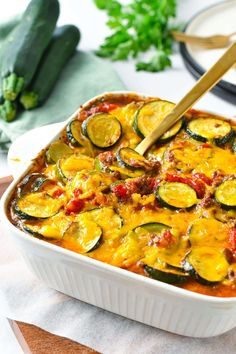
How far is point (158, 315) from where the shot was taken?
8.74 ft

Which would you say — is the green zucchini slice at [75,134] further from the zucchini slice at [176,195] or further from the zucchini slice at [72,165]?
the zucchini slice at [176,195]

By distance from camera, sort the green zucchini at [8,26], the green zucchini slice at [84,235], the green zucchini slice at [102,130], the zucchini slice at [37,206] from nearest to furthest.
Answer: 1. the green zucchini slice at [84,235]
2. the zucchini slice at [37,206]
3. the green zucchini slice at [102,130]
4. the green zucchini at [8,26]

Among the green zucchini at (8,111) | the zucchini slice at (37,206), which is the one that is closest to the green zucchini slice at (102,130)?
the zucchini slice at (37,206)

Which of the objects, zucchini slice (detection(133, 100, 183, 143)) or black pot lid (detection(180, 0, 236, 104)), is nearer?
zucchini slice (detection(133, 100, 183, 143))

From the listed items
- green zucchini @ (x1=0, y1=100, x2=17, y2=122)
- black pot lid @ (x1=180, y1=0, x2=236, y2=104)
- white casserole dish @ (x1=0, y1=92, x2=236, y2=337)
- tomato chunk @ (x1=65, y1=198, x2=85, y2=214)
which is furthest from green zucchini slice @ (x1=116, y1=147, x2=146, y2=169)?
black pot lid @ (x1=180, y1=0, x2=236, y2=104)

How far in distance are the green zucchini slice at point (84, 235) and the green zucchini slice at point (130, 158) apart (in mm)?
438

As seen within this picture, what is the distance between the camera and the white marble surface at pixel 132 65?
4.55 meters

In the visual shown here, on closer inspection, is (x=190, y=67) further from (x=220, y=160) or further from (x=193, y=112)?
(x=220, y=160)

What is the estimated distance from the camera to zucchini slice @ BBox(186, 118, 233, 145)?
3.16 meters

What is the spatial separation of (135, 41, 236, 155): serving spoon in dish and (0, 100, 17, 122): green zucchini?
4.65 ft

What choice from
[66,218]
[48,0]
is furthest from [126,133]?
[48,0]

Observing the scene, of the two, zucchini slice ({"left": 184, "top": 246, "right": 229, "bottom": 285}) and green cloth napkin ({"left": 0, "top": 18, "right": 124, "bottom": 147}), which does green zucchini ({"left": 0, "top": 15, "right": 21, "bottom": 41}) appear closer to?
green cloth napkin ({"left": 0, "top": 18, "right": 124, "bottom": 147})

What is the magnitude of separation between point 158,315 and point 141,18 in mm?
3031

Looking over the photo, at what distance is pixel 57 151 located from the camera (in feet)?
A: 10.2
